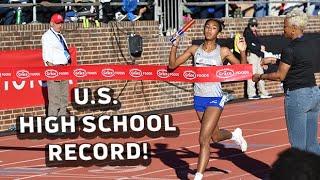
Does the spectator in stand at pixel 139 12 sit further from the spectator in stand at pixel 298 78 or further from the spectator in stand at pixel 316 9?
the spectator in stand at pixel 298 78

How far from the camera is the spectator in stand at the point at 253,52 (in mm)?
23670

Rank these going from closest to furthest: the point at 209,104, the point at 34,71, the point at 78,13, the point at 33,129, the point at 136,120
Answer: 1. the point at 209,104
2. the point at 34,71
3. the point at 33,129
4. the point at 136,120
5. the point at 78,13

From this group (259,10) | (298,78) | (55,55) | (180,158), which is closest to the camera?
(298,78)

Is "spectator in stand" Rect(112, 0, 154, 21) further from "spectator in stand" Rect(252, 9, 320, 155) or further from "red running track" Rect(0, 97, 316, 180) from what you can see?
"spectator in stand" Rect(252, 9, 320, 155)

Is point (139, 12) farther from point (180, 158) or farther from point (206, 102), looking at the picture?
Result: point (206, 102)

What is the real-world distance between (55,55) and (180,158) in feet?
13.3

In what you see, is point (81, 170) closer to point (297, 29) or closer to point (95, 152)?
point (95, 152)

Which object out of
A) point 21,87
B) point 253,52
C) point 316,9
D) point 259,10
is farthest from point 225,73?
point 316,9

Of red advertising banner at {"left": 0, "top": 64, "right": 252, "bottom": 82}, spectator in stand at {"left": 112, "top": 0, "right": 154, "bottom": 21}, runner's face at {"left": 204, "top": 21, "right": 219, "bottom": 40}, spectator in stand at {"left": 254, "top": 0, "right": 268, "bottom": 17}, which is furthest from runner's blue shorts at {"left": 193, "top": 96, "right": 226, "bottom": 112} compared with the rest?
spectator in stand at {"left": 254, "top": 0, "right": 268, "bottom": 17}

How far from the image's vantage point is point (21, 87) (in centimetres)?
1719

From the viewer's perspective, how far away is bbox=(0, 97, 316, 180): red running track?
36.0 ft

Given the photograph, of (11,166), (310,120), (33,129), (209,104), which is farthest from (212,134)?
(33,129)

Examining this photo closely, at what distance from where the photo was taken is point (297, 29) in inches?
327

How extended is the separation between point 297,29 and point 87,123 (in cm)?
1000
